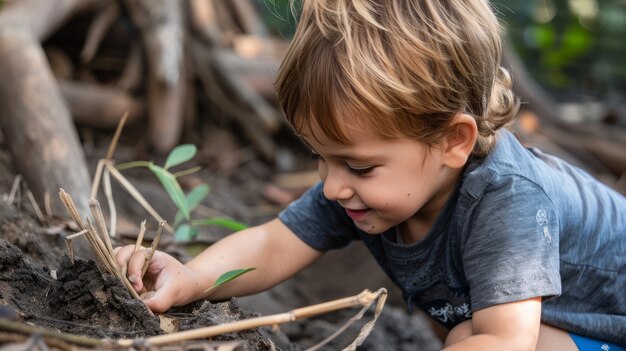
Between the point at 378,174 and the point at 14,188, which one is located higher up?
the point at 378,174

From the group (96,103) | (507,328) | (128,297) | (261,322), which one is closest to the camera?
(261,322)

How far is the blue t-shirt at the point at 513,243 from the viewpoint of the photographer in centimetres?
200

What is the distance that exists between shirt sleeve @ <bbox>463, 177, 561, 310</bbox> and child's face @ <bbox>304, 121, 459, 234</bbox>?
156mm

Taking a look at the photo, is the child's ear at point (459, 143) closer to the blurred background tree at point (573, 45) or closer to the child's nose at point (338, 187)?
the child's nose at point (338, 187)

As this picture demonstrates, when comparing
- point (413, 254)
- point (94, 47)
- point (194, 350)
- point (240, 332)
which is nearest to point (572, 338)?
point (413, 254)

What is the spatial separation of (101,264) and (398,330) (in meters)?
1.53

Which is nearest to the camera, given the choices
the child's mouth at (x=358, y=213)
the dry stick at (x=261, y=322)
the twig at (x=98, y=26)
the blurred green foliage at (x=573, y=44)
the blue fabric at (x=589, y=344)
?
the dry stick at (x=261, y=322)

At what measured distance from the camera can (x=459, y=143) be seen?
207 centimetres

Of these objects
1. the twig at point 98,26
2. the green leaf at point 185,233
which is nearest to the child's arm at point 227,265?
the green leaf at point 185,233

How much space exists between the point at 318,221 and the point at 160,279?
60 cm

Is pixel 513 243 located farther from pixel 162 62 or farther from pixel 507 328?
pixel 162 62

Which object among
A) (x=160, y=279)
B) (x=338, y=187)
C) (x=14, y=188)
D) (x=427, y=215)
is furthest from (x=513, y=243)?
(x=14, y=188)

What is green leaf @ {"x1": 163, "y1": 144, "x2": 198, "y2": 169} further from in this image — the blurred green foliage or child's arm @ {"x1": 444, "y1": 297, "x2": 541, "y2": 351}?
the blurred green foliage

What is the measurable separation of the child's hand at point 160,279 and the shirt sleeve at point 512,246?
68cm
